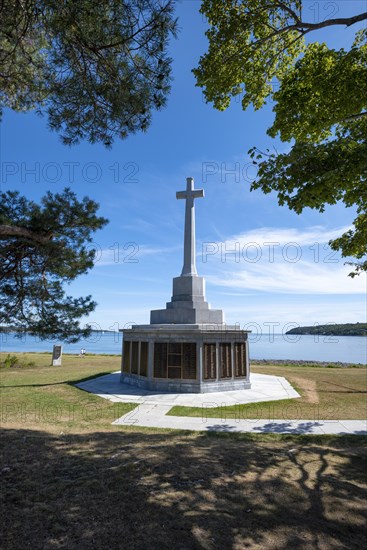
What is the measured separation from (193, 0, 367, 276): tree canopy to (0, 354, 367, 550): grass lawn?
5188mm

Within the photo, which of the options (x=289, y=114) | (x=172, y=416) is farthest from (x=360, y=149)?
(x=172, y=416)

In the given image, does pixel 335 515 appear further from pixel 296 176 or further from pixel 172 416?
pixel 172 416

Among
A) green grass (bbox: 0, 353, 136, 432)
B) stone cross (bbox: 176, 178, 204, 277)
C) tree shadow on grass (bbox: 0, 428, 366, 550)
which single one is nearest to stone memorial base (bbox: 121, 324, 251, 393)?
green grass (bbox: 0, 353, 136, 432)

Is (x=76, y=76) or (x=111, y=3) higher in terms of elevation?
(x=111, y=3)

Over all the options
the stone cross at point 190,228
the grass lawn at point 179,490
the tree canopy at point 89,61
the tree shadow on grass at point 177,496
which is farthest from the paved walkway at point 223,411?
the tree canopy at point 89,61

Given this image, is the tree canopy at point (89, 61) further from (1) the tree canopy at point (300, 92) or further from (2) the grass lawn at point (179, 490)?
(2) the grass lawn at point (179, 490)

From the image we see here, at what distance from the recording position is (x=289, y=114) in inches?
327

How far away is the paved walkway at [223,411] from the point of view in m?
9.63

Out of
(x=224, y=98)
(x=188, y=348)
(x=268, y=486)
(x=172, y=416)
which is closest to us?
(x=268, y=486)

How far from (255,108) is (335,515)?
10.3 m

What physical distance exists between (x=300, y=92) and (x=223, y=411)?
1029cm

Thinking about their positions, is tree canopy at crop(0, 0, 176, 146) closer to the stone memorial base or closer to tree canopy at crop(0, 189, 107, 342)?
tree canopy at crop(0, 189, 107, 342)

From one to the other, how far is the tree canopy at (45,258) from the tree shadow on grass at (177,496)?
3.59 metres

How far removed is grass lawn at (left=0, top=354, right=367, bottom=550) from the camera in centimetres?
391
